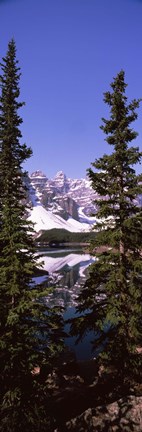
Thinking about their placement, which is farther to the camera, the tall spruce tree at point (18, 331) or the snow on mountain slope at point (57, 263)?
the snow on mountain slope at point (57, 263)

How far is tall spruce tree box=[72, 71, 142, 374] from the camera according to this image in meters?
13.4

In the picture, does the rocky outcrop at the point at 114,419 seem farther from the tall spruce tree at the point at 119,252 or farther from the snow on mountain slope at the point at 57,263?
the snow on mountain slope at the point at 57,263

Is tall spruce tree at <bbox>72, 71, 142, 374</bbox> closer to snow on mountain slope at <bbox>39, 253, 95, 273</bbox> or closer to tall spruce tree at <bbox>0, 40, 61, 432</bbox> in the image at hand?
tall spruce tree at <bbox>0, 40, 61, 432</bbox>

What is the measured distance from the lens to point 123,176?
1469 centimetres

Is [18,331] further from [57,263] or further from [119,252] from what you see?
[57,263]

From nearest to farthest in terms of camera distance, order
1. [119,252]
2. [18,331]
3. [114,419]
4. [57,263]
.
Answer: [114,419] → [18,331] → [119,252] → [57,263]

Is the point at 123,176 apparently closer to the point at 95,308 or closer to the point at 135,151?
the point at 135,151

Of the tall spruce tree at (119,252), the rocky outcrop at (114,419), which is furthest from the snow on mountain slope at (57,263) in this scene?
the rocky outcrop at (114,419)

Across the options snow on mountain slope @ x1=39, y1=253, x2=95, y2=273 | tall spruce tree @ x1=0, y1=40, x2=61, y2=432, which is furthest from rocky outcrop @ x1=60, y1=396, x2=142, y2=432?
snow on mountain slope @ x1=39, y1=253, x2=95, y2=273

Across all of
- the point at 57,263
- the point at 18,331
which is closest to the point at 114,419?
the point at 18,331

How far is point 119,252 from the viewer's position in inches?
565

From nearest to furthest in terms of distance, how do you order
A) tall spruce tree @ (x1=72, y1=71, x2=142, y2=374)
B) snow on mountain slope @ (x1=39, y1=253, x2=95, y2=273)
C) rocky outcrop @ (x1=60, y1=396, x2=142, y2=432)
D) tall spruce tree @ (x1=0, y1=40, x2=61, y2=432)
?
rocky outcrop @ (x1=60, y1=396, x2=142, y2=432), tall spruce tree @ (x1=0, y1=40, x2=61, y2=432), tall spruce tree @ (x1=72, y1=71, x2=142, y2=374), snow on mountain slope @ (x1=39, y1=253, x2=95, y2=273)

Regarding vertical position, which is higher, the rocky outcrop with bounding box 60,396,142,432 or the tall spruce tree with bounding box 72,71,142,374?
the tall spruce tree with bounding box 72,71,142,374

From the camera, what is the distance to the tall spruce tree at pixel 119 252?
13.4 meters
